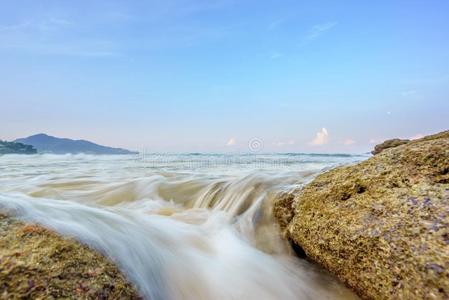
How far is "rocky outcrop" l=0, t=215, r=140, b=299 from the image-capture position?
1.60 m

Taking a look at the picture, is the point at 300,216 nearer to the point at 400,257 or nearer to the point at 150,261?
the point at 400,257

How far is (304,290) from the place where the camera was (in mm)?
2721

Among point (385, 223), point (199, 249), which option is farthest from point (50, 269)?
point (385, 223)

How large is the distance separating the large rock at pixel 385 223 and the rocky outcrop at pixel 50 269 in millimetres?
1704

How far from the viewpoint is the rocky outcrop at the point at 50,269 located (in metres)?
1.60

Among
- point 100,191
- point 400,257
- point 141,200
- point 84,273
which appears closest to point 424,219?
point 400,257

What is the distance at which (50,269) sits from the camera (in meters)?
1.72

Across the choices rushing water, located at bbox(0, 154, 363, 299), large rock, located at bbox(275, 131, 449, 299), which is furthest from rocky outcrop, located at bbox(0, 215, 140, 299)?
large rock, located at bbox(275, 131, 449, 299)

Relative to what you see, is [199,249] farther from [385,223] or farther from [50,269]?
[385,223]

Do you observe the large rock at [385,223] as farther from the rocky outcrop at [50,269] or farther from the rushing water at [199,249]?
the rocky outcrop at [50,269]

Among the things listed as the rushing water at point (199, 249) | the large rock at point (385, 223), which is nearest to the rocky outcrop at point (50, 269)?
the rushing water at point (199, 249)

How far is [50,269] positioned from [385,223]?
2.35 metres

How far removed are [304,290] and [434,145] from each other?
6.33 feet

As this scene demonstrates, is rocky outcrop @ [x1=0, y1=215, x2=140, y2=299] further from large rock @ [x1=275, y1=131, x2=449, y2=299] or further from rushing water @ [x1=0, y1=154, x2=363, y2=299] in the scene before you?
large rock @ [x1=275, y1=131, x2=449, y2=299]
